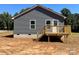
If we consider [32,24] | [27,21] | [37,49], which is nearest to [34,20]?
[32,24]

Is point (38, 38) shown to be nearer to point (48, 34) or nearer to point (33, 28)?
point (48, 34)

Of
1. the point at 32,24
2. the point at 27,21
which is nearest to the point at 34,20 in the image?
the point at 32,24

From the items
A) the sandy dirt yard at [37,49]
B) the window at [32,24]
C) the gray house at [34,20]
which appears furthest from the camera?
the window at [32,24]

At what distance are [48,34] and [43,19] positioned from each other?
235 cm

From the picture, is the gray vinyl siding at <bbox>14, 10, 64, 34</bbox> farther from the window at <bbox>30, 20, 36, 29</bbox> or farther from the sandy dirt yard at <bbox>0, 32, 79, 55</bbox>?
the sandy dirt yard at <bbox>0, 32, 79, 55</bbox>

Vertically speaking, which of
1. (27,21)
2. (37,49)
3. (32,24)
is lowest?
(37,49)

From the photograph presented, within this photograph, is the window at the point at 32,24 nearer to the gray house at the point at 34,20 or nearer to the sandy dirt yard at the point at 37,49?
the gray house at the point at 34,20

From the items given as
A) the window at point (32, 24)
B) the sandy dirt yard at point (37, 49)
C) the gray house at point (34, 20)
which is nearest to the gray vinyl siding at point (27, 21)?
the gray house at point (34, 20)

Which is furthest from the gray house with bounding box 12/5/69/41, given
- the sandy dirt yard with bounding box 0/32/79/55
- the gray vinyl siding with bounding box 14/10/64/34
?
the sandy dirt yard with bounding box 0/32/79/55

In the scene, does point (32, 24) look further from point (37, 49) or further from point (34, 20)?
point (37, 49)

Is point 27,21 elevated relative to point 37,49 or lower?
elevated

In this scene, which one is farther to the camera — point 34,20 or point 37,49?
point 34,20
